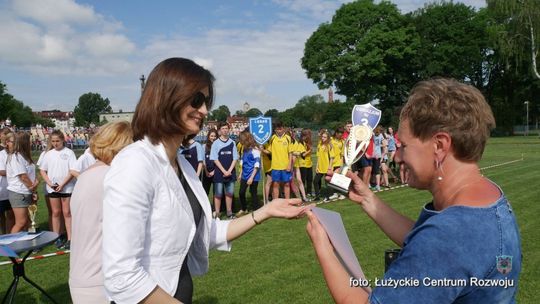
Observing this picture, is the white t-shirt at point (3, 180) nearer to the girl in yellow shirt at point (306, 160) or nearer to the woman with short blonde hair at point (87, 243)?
the woman with short blonde hair at point (87, 243)

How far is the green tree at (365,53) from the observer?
45.4 metres

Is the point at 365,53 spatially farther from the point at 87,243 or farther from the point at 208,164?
the point at 87,243

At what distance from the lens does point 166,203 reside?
184cm

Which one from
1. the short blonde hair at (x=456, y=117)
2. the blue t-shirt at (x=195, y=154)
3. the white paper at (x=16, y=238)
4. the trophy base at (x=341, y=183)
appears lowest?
the white paper at (x=16, y=238)

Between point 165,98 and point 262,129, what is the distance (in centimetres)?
963

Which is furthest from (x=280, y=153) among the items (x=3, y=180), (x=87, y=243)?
(x=87, y=243)

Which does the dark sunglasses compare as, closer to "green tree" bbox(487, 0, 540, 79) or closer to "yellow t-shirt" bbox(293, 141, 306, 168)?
"yellow t-shirt" bbox(293, 141, 306, 168)

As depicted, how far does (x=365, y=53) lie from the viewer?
45969 millimetres

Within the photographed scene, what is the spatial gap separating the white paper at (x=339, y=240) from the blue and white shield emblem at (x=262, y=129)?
31.2ft

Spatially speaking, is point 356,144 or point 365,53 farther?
point 365,53

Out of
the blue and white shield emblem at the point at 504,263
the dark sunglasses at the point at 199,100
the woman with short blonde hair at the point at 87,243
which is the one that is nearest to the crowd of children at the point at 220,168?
the dark sunglasses at the point at 199,100

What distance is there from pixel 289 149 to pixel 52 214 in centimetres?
567

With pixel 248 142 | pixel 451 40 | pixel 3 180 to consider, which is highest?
pixel 451 40

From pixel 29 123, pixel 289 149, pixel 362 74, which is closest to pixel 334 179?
pixel 289 149
